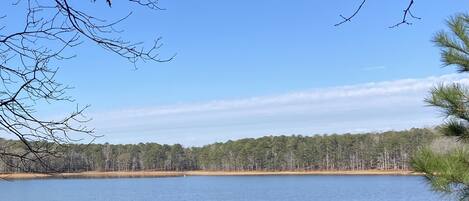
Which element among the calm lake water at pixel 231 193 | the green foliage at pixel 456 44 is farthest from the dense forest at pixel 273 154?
the green foliage at pixel 456 44

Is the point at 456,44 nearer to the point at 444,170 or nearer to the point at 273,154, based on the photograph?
the point at 444,170

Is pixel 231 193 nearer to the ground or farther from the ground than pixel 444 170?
nearer to the ground

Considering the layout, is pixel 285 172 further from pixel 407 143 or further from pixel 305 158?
pixel 407 143

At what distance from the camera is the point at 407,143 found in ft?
377

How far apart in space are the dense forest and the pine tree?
351ft

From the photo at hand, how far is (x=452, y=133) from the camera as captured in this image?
16.8 ft

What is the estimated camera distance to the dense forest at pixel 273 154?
4852 inches

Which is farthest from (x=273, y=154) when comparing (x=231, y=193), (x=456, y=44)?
(x=456, y=44)

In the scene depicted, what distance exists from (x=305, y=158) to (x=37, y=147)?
438 feet

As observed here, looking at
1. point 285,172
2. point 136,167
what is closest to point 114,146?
point 136,167

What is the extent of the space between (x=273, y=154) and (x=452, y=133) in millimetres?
130980

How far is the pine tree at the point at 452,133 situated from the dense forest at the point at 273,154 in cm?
10703

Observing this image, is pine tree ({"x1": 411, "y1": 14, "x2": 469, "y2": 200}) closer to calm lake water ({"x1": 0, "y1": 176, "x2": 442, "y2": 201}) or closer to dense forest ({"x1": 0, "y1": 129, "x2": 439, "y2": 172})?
calm lake water ({"x1": 0, "y1": 176, "x2": 442, "y2": 201})

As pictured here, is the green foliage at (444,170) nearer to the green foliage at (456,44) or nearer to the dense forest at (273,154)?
the green foliage at (456,44)
